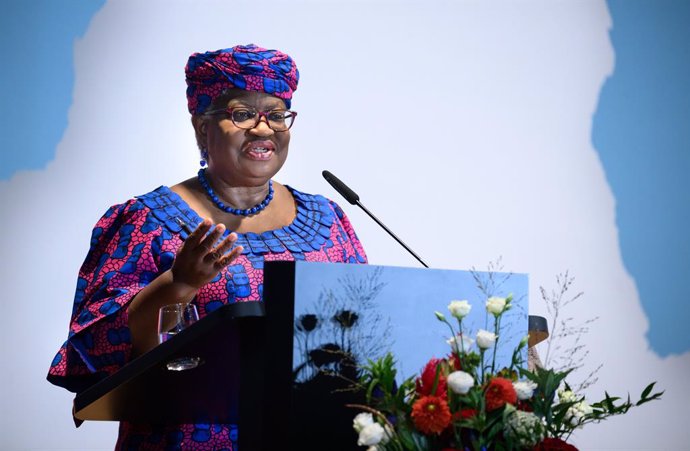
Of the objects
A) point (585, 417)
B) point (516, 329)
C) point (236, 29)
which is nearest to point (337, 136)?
point (236, 29)

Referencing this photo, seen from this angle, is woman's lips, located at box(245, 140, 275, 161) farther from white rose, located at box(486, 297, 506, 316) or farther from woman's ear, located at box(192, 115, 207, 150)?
white rose, located at box(486, 297, 506, 316)

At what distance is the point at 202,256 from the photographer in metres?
1.72

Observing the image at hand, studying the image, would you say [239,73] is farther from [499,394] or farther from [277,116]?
[499,394]

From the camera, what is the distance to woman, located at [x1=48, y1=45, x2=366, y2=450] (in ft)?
7.07

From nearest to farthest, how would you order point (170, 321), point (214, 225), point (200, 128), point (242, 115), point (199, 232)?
point (199, 232) < point (170, 321) < point (214, 225) < point (242, 115) < point (200, 128)

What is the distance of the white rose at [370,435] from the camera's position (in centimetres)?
137

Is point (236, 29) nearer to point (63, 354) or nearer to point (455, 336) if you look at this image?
point (63, 354)

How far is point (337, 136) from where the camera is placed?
386 cm

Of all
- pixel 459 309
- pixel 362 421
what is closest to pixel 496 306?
pixel 459 309

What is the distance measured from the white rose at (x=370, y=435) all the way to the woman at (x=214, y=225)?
0.76m

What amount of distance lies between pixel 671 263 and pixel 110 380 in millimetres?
3359

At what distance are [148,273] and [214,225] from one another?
0.96ft

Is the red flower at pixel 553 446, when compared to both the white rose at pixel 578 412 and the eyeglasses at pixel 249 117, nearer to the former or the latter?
the white rose at pixel 578 412

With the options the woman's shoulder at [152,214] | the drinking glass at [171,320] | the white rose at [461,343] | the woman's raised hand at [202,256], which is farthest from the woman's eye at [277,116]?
the white rose at [461,343]
